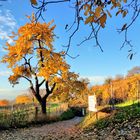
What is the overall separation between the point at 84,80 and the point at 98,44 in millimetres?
27051

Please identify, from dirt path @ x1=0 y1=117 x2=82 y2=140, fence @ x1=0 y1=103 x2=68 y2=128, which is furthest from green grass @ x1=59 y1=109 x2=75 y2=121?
dirt path @ x1=0 y1=117 x2=82 y2=140

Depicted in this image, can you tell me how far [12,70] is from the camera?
94.6ft

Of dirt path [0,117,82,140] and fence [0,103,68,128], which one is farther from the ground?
fence [0,103,68,128]

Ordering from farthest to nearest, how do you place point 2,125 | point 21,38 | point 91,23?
point 21,38 < point 2,125 < point 91,23

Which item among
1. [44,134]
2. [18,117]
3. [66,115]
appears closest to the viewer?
[44,134]

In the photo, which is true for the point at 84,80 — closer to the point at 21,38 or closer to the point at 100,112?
the point at 21,38

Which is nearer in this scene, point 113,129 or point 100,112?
point 113,129

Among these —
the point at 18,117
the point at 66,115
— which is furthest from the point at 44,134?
the point at 66,115

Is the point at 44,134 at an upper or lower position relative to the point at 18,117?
lower

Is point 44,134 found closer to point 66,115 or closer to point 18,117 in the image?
point 18,117

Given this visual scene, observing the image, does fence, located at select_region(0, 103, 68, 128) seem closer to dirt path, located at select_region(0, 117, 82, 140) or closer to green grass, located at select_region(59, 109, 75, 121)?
green grass, located at select_region(59, 109, 75, 121)

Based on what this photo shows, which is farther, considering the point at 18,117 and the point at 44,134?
the point at 18,117

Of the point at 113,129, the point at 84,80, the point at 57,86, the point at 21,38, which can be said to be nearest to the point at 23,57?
the point at 21,38

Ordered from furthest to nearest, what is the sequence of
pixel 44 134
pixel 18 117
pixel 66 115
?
pixel 66 115, pixel 18 117, pixel 44 134
